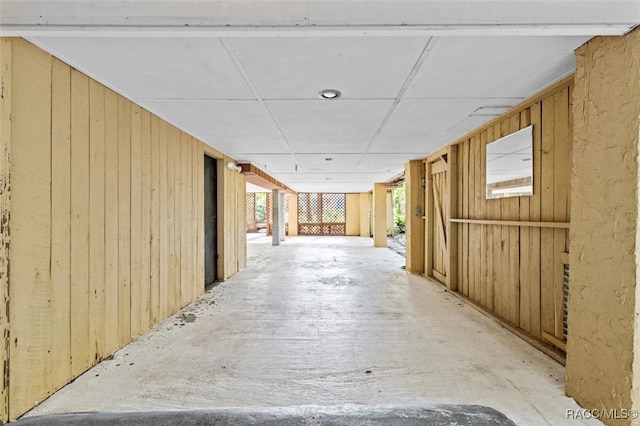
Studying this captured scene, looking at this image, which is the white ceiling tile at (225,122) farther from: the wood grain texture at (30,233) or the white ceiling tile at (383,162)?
the white ceiling tile at (383,162)

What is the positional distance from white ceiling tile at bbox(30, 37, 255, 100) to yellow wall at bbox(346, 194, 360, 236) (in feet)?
36.1

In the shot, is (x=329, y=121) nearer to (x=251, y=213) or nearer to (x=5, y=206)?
(x=5, y=206)

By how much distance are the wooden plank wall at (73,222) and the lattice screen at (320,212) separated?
10.8 m

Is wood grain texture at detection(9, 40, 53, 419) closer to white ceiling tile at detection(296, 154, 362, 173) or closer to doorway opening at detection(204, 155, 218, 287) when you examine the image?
doorway opening at detection(204, 155, 218, 287)

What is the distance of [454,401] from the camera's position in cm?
158

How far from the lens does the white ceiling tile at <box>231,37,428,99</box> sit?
58.7 inches

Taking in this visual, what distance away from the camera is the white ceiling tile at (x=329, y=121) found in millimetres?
2336

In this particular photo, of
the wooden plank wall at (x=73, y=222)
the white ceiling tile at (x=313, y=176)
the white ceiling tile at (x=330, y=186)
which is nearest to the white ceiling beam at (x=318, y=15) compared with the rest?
the wooden plank wall at (x=73, y=222)

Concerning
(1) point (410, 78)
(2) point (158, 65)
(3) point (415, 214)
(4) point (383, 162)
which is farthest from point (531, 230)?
(4) point (383, 162)

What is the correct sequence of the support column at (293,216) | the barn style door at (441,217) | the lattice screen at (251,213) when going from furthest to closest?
the lattice screen at (251,213) < the support column at (293,216) < the barn style door at (441,217)

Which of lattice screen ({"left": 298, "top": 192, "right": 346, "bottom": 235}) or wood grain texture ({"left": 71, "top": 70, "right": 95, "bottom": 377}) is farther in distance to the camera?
lattice screen ({"left": 298, "top": 192, "right": 346, "bottom": 235})

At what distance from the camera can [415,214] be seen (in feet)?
16.5

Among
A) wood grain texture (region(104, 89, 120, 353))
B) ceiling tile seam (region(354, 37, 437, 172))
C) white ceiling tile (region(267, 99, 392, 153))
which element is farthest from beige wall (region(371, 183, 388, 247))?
wood grain texture (region(104, 89, 120, 353))

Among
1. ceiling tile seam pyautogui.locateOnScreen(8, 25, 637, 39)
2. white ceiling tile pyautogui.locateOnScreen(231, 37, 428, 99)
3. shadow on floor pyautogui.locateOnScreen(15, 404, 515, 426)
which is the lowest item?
shadow on floor pyautogui.locateOnScreen(15, 404, 515, 426)
